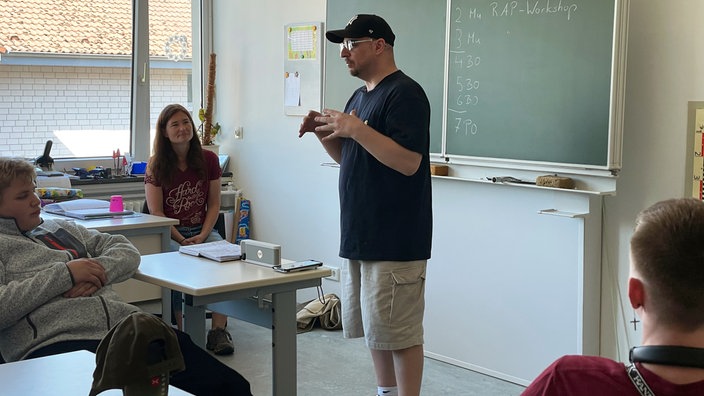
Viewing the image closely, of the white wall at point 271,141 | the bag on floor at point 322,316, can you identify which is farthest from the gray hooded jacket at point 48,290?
the white wall at point 271,141

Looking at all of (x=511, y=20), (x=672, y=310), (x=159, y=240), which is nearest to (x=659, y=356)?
(x=672, y=310)

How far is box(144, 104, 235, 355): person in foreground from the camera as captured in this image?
14.9ft

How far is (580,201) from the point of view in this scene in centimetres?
380

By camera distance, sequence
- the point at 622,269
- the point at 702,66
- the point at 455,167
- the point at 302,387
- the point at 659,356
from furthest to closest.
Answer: the point at 455,167, the point at 302,387, the point at 622,269, the point at 702,66, the point at 659,356

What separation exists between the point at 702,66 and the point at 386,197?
1.40m

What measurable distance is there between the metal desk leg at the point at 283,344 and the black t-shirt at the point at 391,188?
1.23ft

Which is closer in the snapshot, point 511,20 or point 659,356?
point 659,356

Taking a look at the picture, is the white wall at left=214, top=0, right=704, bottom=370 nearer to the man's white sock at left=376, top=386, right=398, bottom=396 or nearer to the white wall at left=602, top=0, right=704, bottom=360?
the white wall at left=602, top=0, right=704, bottom=360

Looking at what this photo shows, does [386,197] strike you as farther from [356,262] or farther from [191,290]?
[191,290]

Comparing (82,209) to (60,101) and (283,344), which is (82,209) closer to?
(60,101)

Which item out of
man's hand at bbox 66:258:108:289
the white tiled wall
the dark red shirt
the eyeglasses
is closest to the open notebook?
the white tiled wall

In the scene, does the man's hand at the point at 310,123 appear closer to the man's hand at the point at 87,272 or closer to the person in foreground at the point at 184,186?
the man's hand at the point at 87,272

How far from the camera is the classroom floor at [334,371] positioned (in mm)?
4035

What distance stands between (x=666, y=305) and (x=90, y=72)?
16.7ft
